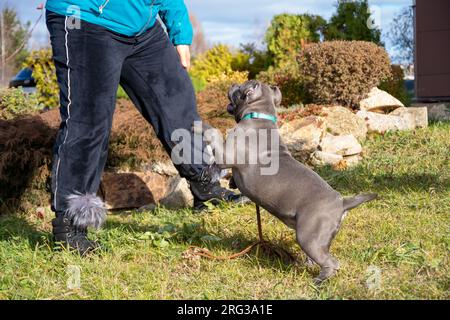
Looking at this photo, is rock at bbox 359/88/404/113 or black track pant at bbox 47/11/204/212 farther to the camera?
rock at bbox 359/88/404/113

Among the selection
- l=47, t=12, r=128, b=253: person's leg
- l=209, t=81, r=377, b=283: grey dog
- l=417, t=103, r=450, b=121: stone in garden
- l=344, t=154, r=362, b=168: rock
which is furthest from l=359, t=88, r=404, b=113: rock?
l=47, t=12, r=128, b=253: person's leg

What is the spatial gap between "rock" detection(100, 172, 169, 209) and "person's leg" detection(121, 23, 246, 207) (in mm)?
1826

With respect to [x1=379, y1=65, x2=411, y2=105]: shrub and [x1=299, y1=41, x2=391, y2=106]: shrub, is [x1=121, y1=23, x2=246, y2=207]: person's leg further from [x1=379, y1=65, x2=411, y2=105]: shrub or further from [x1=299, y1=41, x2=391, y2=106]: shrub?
[x1=379, y1=65, x2=411, y2=105]: shrub

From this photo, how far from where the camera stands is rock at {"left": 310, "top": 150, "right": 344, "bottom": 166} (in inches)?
279

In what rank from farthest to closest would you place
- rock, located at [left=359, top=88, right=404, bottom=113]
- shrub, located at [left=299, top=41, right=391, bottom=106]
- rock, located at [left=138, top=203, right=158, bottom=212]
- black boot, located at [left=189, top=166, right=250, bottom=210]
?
rock, located at [left=359, top=88, right=404, bottom=113]
shrub, located at [left=299, top=41, right=391, bottom=106]
rock, located at [left=138, top=203, right=158, bottom=212]
black boot, located at [left=189, top=166, right=250, bottom=210]

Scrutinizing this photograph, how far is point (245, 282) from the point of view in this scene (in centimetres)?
346

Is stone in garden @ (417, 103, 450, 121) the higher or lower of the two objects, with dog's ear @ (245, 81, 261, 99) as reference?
lower

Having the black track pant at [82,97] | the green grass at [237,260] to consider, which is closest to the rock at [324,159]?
the green grass at [237,260]

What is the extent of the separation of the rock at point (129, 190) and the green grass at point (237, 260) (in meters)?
0.92

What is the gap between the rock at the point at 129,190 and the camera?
6.54 meters

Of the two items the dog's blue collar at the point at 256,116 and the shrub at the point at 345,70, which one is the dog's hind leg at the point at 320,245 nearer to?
the dog's blue collar at the point at 256,116

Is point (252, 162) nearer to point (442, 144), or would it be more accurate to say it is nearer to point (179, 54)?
point (179, 54)

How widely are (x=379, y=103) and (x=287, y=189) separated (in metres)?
6.01
